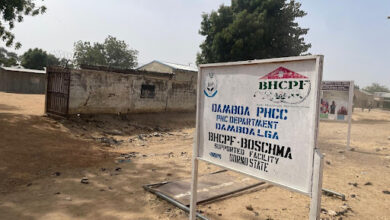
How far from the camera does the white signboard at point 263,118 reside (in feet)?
6.68

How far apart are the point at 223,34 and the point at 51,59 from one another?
31.3m

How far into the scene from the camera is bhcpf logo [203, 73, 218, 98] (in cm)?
286

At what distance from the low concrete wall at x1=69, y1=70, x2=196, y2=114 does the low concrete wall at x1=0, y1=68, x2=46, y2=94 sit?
15.3m

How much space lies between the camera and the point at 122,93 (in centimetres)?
1238

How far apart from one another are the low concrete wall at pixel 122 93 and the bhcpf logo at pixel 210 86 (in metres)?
8.83

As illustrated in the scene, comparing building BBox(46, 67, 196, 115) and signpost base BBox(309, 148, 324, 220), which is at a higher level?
building BBox(46, 67, 196, 115)

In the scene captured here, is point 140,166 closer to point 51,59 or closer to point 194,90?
point 194,90

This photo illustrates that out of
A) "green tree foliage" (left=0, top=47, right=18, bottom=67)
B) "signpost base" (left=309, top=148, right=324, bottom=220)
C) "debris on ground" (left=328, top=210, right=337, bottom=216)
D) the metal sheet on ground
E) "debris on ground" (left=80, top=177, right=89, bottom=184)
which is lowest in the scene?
"debris on ground" (left=80, top=177, right=89, bottom=184)

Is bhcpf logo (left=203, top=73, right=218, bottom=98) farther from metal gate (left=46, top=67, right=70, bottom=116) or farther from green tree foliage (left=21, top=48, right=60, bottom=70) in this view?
green tree foliage (left=21, top=48, right=60, bottom=70)

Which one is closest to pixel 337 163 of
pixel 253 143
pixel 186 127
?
pixel 253 143

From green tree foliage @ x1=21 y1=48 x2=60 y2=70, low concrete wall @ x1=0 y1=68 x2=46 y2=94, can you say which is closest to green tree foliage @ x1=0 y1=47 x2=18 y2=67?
low concrete wall @ x1=0 y1=68 x2=46 y2=94

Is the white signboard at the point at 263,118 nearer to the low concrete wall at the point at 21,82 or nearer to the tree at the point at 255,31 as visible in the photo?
the tree at the point at 255,31

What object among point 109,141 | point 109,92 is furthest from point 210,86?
point 109,92

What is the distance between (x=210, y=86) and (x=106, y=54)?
4208cm
